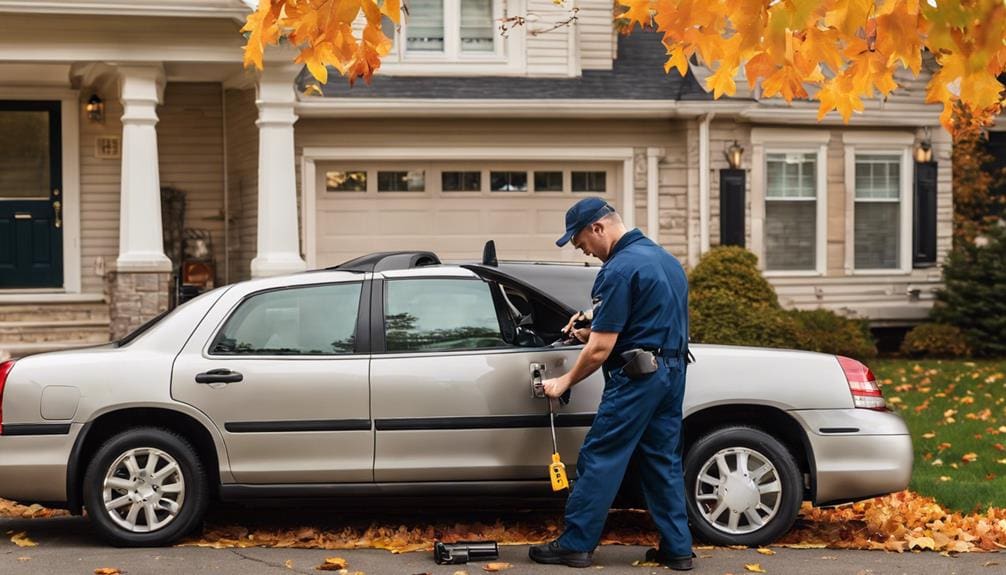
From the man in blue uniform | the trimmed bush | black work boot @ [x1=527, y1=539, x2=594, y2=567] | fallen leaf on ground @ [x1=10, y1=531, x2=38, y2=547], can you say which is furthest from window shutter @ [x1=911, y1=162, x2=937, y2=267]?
fallen leaf on ground @ [x1=10, y1=531, x2=38, y2=547]

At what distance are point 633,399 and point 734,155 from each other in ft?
37.2

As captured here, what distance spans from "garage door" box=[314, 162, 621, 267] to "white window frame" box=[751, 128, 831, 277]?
196 centimetres

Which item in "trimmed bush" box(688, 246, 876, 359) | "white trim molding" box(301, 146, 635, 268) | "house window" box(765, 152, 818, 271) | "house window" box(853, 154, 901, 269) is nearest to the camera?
"trimmed bush" box(688, 246, 876, 359)

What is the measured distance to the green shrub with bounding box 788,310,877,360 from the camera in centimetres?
1544

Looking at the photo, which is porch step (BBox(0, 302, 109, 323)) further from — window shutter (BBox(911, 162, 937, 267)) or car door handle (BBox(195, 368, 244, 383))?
window shutter (BBox(911, 162, 937, 267))

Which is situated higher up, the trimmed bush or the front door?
the front door

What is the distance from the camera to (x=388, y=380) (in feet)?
22.1

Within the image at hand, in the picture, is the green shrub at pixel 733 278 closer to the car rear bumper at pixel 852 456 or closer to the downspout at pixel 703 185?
the downspout at pixel 703 185

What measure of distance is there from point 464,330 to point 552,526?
1326 mm

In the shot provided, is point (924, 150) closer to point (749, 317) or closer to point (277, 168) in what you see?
point (749, 317)

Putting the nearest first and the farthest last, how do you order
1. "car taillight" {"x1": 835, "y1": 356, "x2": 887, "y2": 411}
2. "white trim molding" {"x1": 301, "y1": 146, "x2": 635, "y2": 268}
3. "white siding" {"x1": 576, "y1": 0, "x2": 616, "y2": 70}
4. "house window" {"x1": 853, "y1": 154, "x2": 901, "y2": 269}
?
"car taillight" {"x1": 835, "y1": 356, "x2": 887, "y2": 411}, "white trim molding" {"x1": 301, "y1": 146, "x2": 635, "y2": 268}, "white siding" {"x1": 576, "y1": 0, "x2": 616, "y2": 70}, "house window" {"x1": 853, "y1": 154, "x2": 901, "y2": 269}

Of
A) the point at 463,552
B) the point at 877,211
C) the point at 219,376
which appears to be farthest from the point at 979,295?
the point at 219,376

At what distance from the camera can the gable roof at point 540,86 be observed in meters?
16.1

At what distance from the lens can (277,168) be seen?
1403 cm
